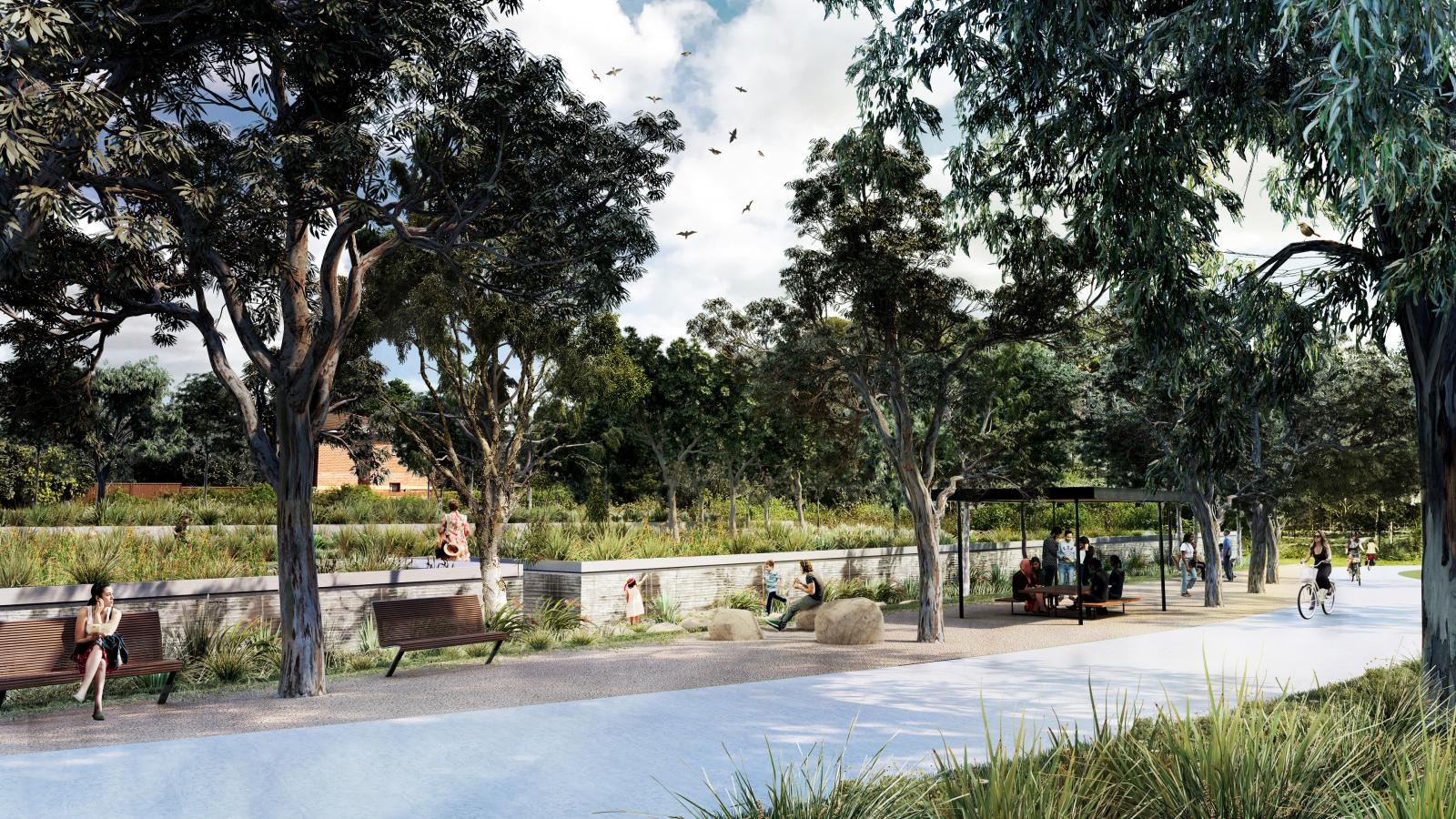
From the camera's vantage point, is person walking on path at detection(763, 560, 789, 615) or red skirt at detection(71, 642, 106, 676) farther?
person walking on path at detection(763, 560, 789, 615)

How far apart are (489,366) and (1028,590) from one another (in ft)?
37.5

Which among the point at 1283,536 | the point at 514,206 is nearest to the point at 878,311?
the point at 514,206

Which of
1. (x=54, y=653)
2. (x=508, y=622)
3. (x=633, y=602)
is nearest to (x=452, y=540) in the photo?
(x=508, y=622)

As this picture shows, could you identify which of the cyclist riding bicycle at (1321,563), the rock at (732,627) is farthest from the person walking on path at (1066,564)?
the rock at (732,627)

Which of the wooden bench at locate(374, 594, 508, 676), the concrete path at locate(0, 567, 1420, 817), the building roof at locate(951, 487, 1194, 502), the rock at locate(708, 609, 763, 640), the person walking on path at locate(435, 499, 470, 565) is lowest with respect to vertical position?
the rock at locate(708, 609, 763, 640)

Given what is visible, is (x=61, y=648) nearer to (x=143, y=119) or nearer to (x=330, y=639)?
(x=330, y=639)

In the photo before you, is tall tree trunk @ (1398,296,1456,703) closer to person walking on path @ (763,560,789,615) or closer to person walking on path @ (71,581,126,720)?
person walking on path @ (763,560,789,615)

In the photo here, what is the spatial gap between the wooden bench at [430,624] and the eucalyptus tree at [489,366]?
158 inches

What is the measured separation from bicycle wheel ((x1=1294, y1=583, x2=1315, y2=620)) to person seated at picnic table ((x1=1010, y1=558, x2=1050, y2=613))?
184 inches

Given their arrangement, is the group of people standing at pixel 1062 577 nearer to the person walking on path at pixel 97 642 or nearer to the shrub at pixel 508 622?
the shrub at pixel 508 622

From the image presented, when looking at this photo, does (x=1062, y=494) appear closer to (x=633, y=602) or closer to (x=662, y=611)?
(x=662, y=611)

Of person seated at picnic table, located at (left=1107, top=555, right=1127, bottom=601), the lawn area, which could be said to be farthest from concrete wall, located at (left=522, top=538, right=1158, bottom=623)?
the lawn area

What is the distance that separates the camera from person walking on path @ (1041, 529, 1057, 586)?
20516mm

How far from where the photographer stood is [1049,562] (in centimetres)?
2103
